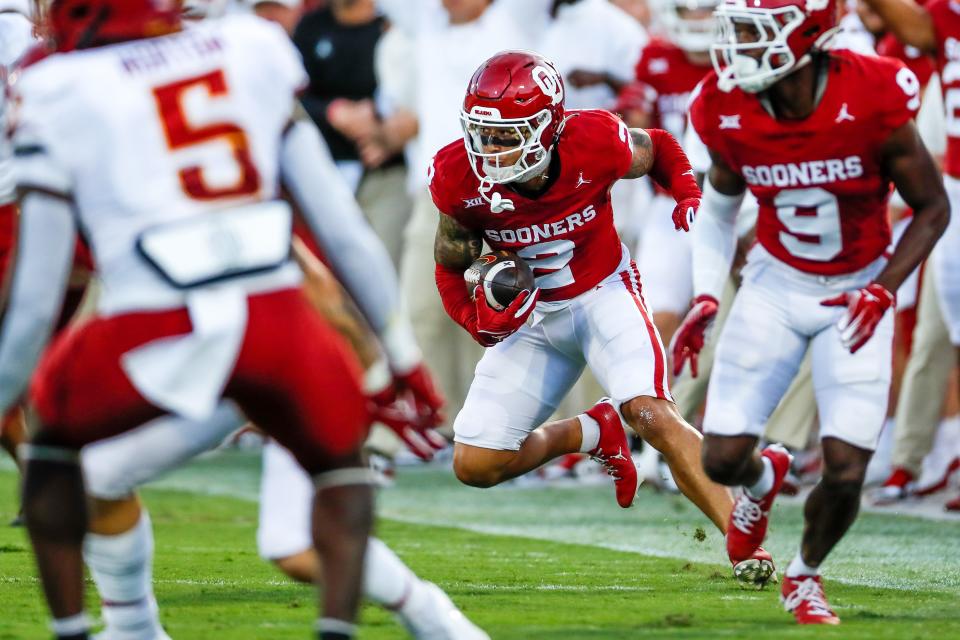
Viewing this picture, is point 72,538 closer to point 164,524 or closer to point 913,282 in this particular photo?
point 164,524

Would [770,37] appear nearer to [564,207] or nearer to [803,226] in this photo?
[803,226]

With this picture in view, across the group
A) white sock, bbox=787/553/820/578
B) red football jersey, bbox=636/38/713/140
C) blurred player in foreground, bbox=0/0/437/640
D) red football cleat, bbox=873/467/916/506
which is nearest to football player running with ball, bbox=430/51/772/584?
white sock, bbox=787/553/820/578

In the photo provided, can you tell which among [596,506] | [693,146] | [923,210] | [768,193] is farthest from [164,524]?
[923,210]

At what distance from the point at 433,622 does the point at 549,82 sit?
2.05 meters

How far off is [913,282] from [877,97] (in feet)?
11.1

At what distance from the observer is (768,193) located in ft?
17.1

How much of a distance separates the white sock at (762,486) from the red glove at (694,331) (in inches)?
15.0

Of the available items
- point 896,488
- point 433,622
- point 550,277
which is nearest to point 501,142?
point 550,277

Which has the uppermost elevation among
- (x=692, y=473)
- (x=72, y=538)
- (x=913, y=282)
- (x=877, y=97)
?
(x=877, y=97)

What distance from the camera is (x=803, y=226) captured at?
518 cm

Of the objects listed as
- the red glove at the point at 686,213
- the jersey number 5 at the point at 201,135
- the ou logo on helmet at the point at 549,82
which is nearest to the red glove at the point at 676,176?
the red glove at the point at 686,213

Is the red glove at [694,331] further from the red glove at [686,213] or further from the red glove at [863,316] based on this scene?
the red glove at [863,316]

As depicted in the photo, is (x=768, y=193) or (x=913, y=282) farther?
(x=913, y=282)

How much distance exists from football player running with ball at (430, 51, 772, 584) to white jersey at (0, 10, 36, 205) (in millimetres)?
1695
